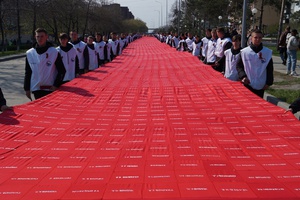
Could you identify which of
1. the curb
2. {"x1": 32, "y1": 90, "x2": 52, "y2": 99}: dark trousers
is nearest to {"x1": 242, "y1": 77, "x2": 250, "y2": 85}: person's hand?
the curb

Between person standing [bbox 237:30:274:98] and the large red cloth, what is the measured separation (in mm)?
297

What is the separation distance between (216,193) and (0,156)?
2369mm

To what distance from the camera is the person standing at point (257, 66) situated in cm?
664

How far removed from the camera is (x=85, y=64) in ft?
34.5

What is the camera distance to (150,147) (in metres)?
4.06

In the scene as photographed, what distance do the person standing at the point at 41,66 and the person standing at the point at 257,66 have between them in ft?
11.7

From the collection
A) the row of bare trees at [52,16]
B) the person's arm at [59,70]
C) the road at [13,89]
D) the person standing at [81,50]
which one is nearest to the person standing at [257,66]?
the person's arm at [59,70]

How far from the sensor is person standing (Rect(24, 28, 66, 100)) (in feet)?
21.2

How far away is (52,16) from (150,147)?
34.2 metres

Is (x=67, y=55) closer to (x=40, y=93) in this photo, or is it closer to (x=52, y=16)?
(x=40, y=93)

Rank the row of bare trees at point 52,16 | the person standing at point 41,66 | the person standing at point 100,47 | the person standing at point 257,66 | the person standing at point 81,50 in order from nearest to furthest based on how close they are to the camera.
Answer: the person standing at point 41,66
the person standing at point 257,66
the person standing at point 81,50
the person standing at point 100,47
the row of bare trees at point 52,16

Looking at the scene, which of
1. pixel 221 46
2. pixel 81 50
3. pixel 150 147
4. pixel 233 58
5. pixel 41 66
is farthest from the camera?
pixel 221 46

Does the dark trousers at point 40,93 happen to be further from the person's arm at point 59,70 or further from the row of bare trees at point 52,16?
the row of bare trees at point 52,16

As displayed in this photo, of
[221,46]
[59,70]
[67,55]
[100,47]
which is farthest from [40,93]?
[100,47]
